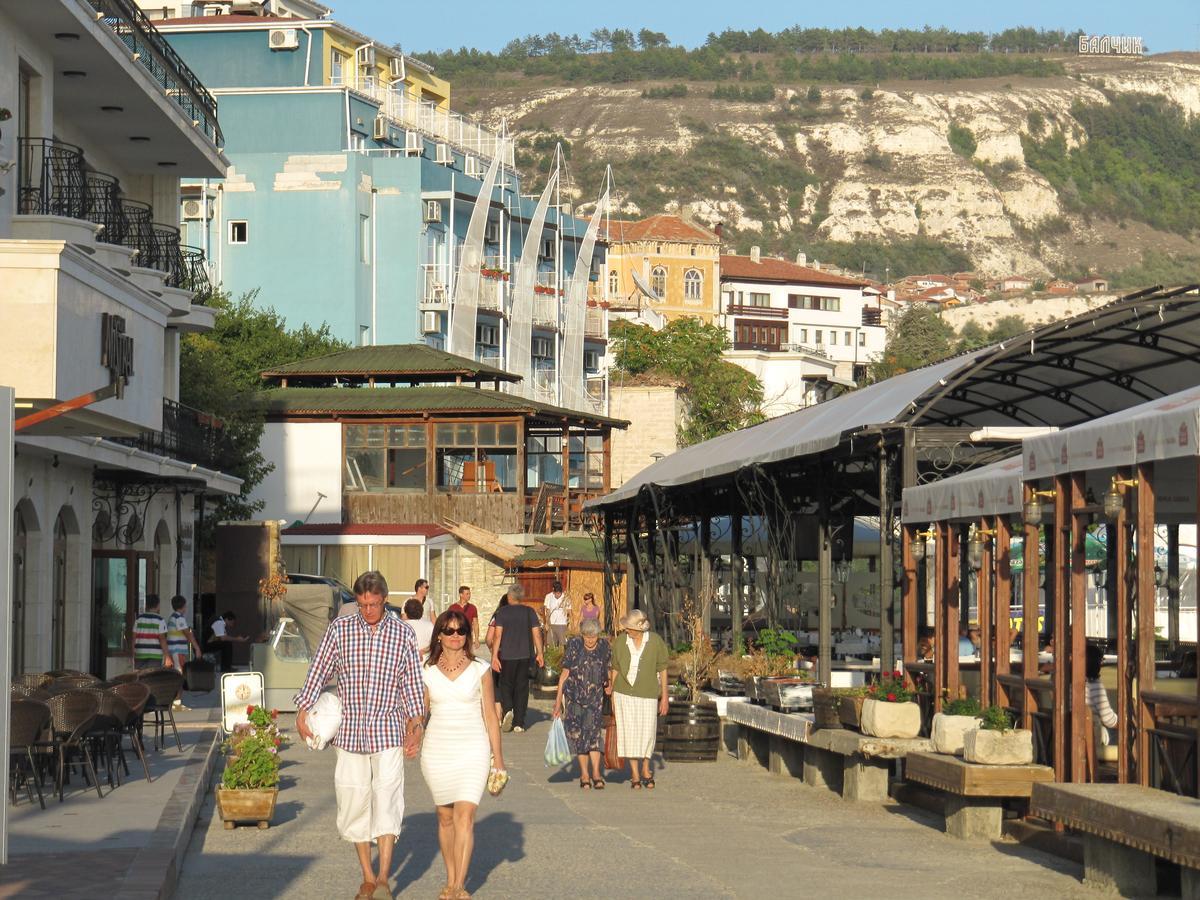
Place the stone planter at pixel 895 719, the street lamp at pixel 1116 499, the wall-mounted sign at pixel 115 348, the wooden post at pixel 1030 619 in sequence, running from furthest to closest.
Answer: the wall-mounted sign at pixel 115 348
the stone planter at pixel 895 719
the wooden post at pixel 1030 619
the street lamp at pixel 1116 499

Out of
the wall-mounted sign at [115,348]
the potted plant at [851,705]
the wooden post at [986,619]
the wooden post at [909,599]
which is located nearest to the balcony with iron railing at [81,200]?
the wall-mounted sign at [115,348]

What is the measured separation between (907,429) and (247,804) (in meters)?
7.05

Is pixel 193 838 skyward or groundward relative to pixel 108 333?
groundward

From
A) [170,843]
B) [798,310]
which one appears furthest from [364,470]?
[798,310]

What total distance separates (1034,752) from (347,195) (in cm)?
5743

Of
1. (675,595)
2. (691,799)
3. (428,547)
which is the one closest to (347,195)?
(428,547)

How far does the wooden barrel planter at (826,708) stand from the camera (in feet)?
59.6

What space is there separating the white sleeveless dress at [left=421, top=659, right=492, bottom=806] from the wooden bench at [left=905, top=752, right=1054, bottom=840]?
12.7 feet

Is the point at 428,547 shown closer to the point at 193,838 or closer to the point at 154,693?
the point at 154,693

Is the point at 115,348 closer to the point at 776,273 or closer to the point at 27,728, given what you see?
the point at 27,728

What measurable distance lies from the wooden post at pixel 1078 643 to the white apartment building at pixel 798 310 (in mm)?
127155

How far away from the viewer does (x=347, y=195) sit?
231 ft

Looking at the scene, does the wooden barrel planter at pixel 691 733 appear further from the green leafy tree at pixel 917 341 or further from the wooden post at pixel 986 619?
the green leafy tree at pixel 917 341

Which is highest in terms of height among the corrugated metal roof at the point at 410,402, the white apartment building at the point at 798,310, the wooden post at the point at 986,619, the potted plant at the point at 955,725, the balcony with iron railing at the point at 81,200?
the white apartment building at the point at 798,310
